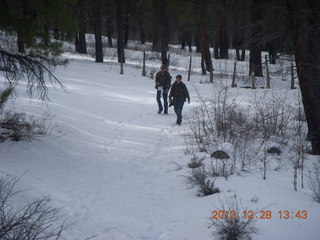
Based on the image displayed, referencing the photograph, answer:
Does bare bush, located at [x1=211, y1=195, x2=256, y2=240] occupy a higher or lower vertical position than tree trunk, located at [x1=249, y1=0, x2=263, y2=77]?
lower

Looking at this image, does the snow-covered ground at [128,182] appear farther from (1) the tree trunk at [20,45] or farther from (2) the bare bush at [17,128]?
(1) the tree trunk at [20,45]

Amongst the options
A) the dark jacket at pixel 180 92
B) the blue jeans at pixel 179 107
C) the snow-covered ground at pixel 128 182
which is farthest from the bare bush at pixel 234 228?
the dark jacket at pixel 180 92

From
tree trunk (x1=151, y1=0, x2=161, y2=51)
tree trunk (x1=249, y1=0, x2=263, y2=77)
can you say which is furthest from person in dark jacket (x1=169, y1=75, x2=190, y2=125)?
tree trunk (x1=151, y1=0, x2=161, y2=51)

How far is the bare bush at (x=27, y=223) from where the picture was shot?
2971 millimetres

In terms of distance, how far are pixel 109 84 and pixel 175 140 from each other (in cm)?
956

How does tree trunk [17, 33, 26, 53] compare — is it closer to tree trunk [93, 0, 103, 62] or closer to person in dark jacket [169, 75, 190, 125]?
person in dark jacket [169, 75, 190, 125]

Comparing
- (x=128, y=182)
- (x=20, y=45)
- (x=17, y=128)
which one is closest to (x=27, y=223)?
(x=128, y=182)

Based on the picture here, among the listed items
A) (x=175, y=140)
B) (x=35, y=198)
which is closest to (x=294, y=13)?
(x=175, y=140)

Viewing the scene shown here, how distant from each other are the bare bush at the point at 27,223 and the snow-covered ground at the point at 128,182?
0.88 feet

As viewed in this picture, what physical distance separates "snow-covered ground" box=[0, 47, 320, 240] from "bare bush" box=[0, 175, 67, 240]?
10.6 inches

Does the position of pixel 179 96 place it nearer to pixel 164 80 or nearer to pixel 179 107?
pixel 179 107

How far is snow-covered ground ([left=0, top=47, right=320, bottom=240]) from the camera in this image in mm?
4344

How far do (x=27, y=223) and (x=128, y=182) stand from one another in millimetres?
2882
